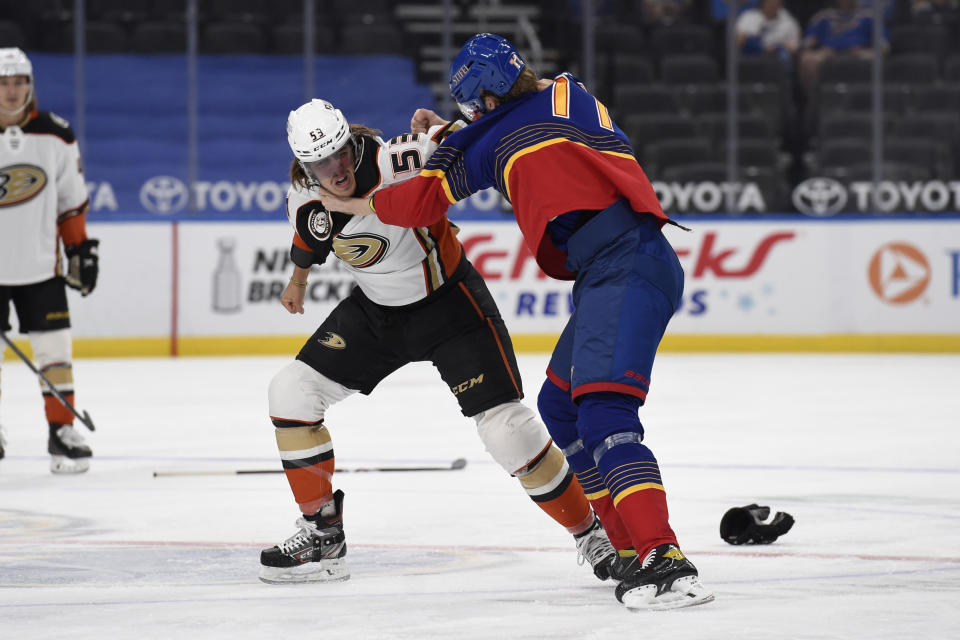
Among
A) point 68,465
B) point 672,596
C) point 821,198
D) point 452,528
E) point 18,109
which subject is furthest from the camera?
point 821,198

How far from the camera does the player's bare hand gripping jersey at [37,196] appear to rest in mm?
5875

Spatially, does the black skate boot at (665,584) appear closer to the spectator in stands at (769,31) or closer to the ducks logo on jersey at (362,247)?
the ducks logo on jersey at (362,247)

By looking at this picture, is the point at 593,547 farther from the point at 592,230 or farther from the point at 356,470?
the point at 356,470

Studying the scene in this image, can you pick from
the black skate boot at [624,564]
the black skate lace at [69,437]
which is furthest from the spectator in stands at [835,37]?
the black skate boot at [624,564]

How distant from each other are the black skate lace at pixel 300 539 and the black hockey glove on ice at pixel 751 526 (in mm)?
1074

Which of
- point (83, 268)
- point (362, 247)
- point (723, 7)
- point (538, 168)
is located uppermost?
point (723, 7)

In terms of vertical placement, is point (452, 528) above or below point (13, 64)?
below

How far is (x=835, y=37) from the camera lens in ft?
39.7

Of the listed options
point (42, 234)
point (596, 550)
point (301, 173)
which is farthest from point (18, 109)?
point (596, 550)

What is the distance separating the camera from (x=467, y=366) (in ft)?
12.4

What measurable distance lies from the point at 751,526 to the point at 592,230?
3.45 ft

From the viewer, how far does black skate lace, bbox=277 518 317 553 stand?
146 inches

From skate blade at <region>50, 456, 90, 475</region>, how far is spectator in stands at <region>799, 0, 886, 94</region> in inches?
307

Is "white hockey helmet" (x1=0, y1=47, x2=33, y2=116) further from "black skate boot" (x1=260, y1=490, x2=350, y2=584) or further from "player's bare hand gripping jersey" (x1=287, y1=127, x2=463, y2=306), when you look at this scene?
"black skate boot" (x1=260, y1=490, x2=350, y2=584)
